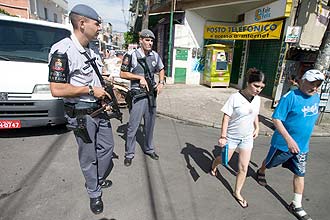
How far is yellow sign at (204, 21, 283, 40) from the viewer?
777 cm

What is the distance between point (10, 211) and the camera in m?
2.30

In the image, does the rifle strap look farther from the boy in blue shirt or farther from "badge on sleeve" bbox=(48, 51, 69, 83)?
the boy in blue shirt

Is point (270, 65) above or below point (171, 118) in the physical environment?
above

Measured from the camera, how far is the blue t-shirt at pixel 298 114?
2369 mm

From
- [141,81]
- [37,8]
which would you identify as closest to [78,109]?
[141,81]

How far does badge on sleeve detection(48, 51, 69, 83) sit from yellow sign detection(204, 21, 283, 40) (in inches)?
308

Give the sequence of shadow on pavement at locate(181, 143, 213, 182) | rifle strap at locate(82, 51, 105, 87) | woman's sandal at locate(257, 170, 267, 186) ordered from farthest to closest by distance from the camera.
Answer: shadow on pavement at locate(181, 143, 213, 182)
woman's sandal at locate(257, 170, 267, 186)
rifle strap at locate(82, 51, 105, 87)

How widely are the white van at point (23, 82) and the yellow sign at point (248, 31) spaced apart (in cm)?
732

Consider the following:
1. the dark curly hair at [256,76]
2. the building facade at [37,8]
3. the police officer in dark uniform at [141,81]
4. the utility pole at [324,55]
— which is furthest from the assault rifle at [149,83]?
the building facade at [37,8]

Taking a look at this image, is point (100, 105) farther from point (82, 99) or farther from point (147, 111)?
point (147, 111)

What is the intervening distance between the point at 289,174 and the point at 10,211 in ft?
12.3

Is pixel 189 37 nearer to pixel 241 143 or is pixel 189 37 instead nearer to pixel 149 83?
pixel 149 83

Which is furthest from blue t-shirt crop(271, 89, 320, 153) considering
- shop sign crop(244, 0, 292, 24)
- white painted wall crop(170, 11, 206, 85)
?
white painted wall crop(170, 11, 206, 85)

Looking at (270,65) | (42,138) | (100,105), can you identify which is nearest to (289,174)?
(100,105)
